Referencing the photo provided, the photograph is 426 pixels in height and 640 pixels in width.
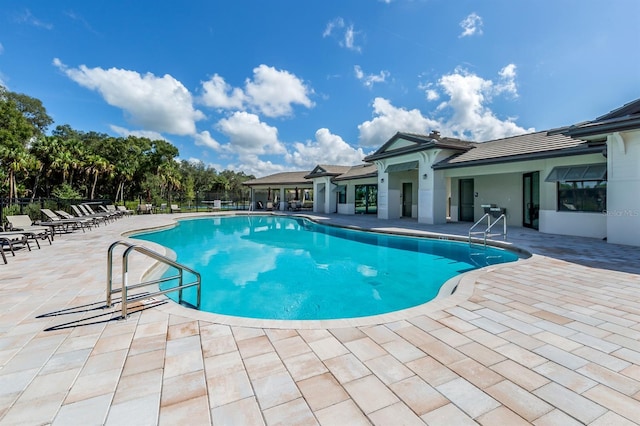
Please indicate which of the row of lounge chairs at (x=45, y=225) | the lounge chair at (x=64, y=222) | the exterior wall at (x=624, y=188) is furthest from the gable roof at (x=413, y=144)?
the lounge chair at (x=64, y=222)

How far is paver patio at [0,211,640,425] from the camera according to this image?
6.51 ft

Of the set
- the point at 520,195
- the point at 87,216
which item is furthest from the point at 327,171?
the point at 87,216

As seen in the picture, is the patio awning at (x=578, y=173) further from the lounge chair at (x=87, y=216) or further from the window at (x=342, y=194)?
the lounge chair at (x=87, y=216)

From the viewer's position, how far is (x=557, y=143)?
11.2 meters

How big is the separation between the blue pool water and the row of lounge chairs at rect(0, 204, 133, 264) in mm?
2598

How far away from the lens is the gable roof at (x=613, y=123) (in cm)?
779

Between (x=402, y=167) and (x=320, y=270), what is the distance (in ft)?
35.9

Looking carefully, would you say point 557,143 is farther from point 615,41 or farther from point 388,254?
point 388,254

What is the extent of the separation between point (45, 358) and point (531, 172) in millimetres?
16155

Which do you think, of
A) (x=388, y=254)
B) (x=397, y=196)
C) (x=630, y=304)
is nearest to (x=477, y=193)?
(x=397, y=196)

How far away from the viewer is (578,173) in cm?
1036

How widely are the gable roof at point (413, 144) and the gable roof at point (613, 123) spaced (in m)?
6.19

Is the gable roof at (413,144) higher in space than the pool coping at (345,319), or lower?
higher

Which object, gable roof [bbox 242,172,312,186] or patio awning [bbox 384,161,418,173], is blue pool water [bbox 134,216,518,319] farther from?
gable roof [bbox 242,172,312,186]
